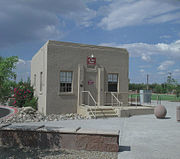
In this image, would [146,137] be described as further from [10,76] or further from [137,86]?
[137,86]

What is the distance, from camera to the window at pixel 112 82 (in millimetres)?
17203

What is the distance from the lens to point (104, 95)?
16.7 m

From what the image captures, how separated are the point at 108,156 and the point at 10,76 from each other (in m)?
3.34

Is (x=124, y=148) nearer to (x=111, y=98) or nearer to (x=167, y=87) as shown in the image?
(x=111, y=98)

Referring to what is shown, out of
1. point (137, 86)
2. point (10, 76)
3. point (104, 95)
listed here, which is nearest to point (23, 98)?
point (104, 95)

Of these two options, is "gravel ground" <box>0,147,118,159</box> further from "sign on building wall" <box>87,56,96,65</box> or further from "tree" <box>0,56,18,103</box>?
"sign on building wall" <box>87,56,96,65</box>

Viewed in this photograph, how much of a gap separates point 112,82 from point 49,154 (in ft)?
39.0

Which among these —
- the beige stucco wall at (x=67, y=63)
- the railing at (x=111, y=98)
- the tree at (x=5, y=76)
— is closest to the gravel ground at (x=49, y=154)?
the tree at (x=5, y=76)

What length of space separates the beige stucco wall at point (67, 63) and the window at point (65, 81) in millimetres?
299

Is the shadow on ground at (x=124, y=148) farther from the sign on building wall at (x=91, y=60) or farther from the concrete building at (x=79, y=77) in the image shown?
the sign on building wall at (x=91, y=60)

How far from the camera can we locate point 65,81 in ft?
50.8

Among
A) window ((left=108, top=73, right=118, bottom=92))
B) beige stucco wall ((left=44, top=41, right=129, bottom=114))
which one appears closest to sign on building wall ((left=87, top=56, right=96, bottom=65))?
beige stucco wall ((left=44, top=41, right=129, bottom=114))

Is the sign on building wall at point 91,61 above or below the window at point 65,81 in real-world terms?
above

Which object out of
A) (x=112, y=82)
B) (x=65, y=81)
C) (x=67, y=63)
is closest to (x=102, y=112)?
(x=65, y=81)
